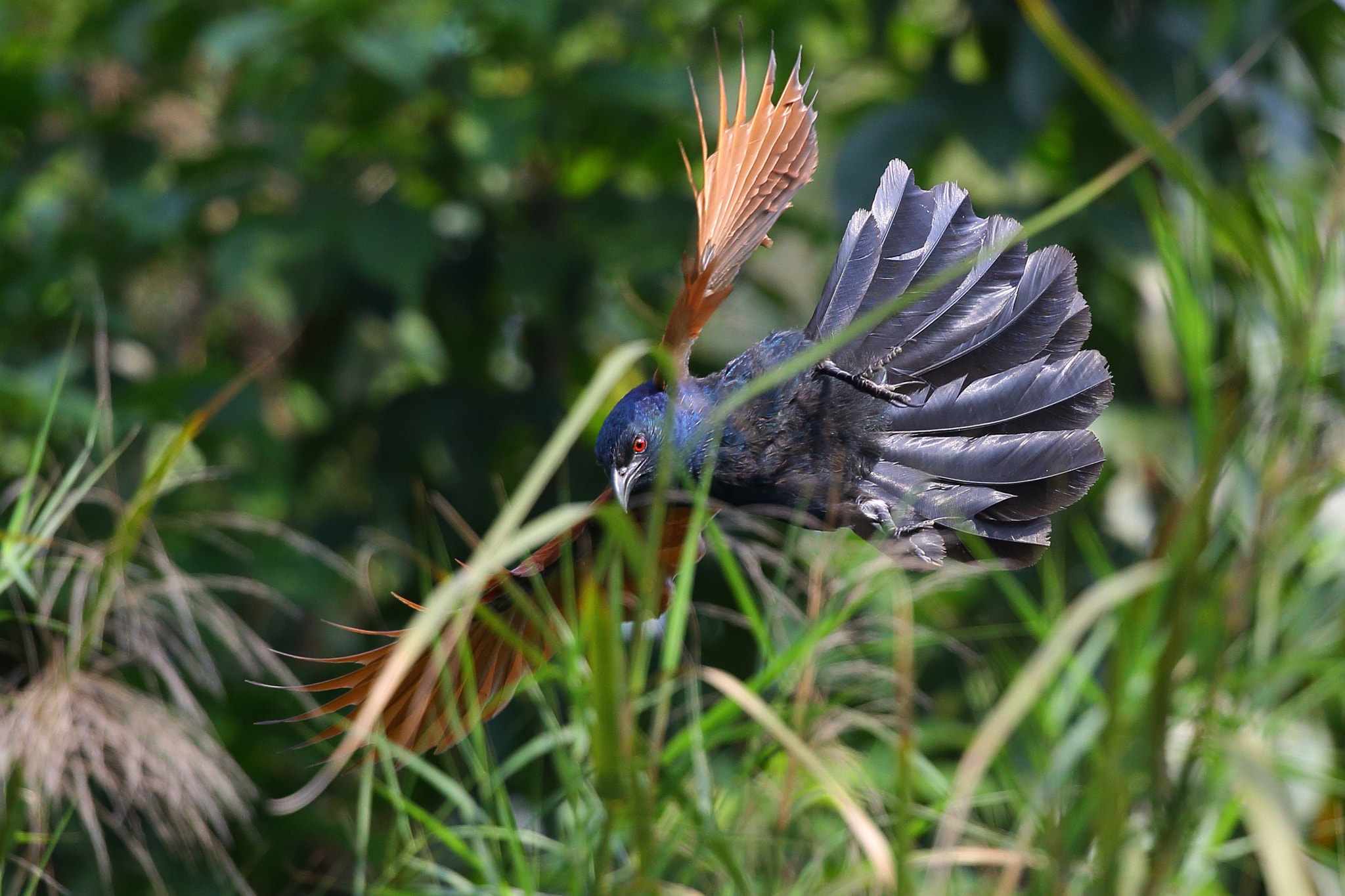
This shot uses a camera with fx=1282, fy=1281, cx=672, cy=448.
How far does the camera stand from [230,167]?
11.0ft

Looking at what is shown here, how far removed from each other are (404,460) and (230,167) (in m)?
0.89

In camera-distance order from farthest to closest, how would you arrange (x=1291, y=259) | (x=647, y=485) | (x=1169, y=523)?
(x=647, y=485) < (x=1169, y=523) < (x=1291, y=259)

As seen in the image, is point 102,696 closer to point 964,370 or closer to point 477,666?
point 477,666

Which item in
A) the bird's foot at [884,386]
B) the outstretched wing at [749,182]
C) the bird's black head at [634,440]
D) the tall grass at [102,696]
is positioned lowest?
the tall grass at [102,696]

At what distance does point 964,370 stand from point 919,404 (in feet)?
0.30

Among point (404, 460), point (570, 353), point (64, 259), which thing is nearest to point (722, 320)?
point (570, 353)


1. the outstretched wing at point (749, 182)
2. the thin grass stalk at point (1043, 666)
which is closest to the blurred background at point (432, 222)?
the outstretched wing at point (749, 182)

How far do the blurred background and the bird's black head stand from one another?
0.78 metres

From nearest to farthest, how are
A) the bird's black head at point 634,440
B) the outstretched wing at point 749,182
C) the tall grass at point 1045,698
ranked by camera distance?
the tall grass at point 1045,698 → the outstretched wing at point 749,182 → the bird's black head at point 634,440

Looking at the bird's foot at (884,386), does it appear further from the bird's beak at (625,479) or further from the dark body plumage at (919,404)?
the bird's beak at (625,479)

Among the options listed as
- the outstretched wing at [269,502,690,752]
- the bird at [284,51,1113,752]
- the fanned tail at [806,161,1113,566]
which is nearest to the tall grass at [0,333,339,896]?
the outstretched wing at [269,502,690,752]

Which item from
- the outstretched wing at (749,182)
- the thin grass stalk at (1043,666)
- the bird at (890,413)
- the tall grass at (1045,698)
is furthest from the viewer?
the bird at (890,413)

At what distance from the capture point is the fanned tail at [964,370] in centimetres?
190

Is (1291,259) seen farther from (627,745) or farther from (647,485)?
(647,485)
